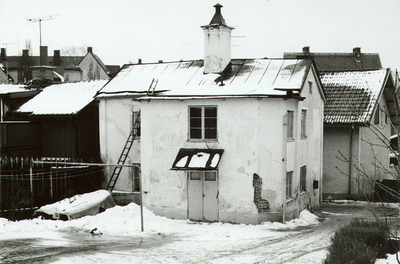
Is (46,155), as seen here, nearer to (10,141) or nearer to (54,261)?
(10,141)

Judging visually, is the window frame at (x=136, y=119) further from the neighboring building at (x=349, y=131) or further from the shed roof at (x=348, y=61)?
the shed roof at (x=348, y=61)

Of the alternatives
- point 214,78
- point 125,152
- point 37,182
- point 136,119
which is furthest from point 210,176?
point 37,182

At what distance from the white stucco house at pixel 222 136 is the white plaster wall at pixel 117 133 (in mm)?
46

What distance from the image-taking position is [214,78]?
66.2 ft

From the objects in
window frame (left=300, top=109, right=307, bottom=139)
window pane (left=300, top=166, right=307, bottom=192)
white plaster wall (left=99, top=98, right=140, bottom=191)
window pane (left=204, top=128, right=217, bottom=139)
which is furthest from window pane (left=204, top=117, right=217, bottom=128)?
window pane (left=300, top=166, right=307, bottom=192)

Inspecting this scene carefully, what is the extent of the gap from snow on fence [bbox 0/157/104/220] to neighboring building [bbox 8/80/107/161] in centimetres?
117

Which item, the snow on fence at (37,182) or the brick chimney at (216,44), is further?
the brick chimney at (216,44)

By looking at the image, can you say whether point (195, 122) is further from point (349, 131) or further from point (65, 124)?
point (349, 131)

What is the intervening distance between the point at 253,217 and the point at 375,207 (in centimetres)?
728

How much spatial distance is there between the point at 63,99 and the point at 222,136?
374 inches

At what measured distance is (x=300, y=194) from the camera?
20.1 metres

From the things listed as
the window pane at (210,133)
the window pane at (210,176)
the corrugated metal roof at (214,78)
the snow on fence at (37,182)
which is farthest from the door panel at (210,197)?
the snow on fence at (37,182)

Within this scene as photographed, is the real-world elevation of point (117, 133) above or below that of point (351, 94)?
below

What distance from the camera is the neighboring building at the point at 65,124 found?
2247 centimetres
